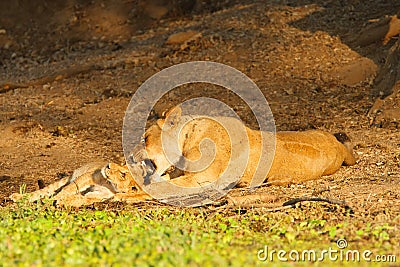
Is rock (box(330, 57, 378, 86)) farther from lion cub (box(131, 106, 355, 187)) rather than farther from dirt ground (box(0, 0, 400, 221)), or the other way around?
lion cub (box(131, 106, 355, 187))

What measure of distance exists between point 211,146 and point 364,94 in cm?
395

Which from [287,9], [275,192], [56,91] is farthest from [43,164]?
[287,9]

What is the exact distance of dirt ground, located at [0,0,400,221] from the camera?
7.13 m

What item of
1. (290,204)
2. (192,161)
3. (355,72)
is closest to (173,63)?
(355,72)

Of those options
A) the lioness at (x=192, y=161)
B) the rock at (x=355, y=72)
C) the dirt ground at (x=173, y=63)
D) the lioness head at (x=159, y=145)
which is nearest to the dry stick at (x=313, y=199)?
the dirt ground at (x=173, y=63)

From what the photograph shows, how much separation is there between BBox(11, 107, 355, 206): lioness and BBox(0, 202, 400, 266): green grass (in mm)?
310

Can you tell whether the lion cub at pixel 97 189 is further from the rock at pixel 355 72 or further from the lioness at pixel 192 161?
the rock at pixel 355 72

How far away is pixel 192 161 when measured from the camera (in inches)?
231

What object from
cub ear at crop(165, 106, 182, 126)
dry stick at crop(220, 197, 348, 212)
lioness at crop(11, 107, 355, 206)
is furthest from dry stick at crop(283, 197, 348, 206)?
cub ear at crop(165, 106, 182, 126)

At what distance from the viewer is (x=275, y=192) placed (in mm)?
5934

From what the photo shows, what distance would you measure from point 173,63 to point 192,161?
5.46 metres

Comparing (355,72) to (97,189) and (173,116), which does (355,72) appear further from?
(97,189)

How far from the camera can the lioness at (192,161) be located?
5.67 m

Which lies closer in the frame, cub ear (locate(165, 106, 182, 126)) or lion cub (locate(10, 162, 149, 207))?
lion cub (locate(10, 162, 149, 207))
